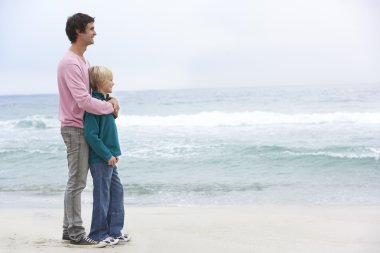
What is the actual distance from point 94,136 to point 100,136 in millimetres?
88

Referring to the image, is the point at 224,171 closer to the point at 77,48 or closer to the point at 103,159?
the point at 103,159

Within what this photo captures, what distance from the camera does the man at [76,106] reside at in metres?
3.44

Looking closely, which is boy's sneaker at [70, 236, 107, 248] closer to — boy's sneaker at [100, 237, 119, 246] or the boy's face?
boy's sneaker at [100, 237, 119, 246]

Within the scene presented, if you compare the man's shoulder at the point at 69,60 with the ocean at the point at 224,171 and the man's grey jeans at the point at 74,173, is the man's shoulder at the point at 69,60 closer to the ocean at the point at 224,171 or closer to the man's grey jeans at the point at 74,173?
the man's grey jeans at the point at 74,173

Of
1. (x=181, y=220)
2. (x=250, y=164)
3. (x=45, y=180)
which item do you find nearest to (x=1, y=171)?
(x=45, y=180)

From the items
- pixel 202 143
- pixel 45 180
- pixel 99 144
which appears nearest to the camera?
pixel 99 144

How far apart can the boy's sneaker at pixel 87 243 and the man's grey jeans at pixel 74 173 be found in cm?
3

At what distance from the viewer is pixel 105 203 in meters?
3.69

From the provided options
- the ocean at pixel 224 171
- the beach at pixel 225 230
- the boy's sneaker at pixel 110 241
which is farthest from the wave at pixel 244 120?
the boy's sneaker at pixel 110 241

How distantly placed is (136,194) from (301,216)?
2.93 m

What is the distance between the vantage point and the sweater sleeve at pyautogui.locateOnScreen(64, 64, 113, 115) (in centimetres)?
340

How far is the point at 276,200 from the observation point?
652 cm

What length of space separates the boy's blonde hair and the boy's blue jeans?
0.59 m

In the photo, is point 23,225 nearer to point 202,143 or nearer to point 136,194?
point 136,194
